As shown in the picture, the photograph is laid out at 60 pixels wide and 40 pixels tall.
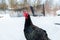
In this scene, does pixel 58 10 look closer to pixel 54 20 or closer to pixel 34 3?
pixel 54 20

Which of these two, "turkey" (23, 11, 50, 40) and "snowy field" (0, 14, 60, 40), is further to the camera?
"snowy field" (0, 14, 60, 40)

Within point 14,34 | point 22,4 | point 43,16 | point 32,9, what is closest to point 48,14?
point 43,16

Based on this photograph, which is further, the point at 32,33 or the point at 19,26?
the point at 19,26

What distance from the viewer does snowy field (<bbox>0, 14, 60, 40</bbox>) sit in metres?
1.84

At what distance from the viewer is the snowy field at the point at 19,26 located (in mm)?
1839

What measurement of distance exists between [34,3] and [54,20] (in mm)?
315

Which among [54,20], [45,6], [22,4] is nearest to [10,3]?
[22,4]

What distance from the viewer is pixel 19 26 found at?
188cm

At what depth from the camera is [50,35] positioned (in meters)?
1.86

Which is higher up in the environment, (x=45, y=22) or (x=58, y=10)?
(x=58, y=10)

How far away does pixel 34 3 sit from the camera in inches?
74.5

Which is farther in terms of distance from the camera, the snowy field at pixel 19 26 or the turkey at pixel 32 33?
the snowy field at pixel 19 26

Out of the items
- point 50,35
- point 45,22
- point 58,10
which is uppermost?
point 58,10

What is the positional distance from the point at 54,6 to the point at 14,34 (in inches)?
22.5
